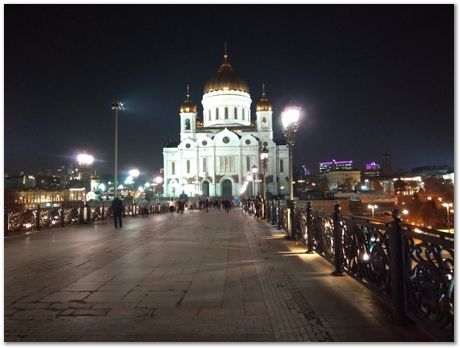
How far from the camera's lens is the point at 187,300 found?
251 inches

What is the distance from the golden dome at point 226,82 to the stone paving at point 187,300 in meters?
82.3

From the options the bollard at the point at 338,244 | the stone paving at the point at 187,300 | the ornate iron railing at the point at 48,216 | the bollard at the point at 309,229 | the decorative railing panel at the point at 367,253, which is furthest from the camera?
the ornate iron railing at the point at 48,216

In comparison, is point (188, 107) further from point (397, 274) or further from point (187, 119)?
point (397, 274)

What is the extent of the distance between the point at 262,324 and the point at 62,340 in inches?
81.1

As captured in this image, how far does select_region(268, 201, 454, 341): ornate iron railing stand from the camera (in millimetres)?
4241

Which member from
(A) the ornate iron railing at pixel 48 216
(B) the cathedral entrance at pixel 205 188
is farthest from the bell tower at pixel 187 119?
(A) the ornate iron railing at pixel 48 216

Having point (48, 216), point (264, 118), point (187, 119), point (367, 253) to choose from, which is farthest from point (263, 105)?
point (367, 253)

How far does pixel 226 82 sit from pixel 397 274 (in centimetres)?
8875

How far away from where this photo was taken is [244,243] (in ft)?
48.2

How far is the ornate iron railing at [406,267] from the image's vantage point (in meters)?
4.24

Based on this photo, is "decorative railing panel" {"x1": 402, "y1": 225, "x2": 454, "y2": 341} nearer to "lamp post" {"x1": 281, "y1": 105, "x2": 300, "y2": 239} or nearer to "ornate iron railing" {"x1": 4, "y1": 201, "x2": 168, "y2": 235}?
"lamp post" {"x1": 281, "y1": 105, "x2": 300, "y2": 239}

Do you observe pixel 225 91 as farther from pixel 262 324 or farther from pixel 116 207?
pixel 262 324

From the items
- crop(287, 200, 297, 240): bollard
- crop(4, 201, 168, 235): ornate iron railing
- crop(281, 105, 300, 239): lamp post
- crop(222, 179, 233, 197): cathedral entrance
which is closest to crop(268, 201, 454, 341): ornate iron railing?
crop(287, 200, 297, 240): bollard

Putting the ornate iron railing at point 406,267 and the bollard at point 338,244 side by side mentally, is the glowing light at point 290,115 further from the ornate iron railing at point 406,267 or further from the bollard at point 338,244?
the ornate iron railing at point 406,267
